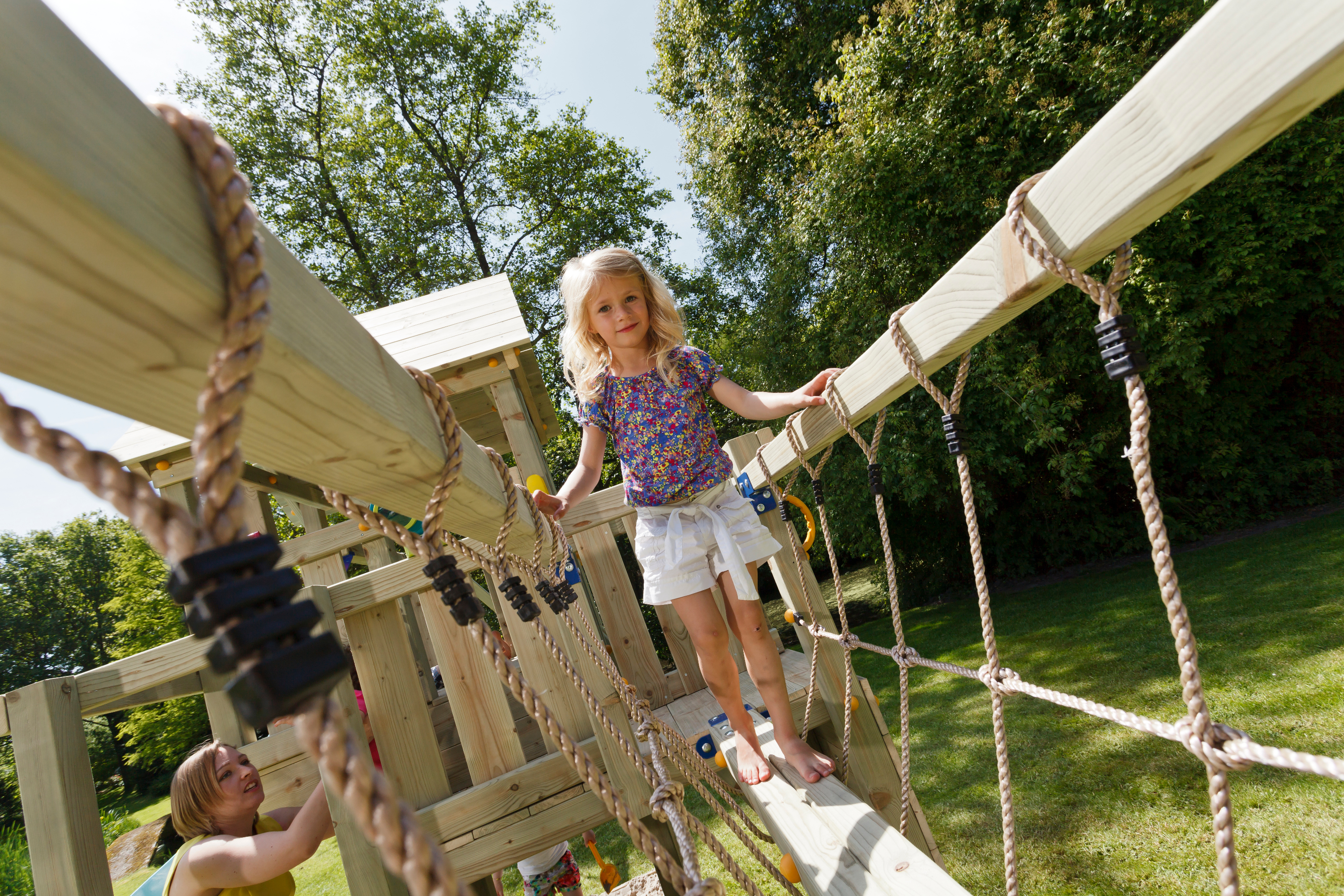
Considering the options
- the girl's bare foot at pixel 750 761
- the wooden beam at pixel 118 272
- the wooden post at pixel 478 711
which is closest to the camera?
the wooden beam at pixel 118 272

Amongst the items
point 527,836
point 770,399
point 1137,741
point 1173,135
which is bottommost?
point 1137,741

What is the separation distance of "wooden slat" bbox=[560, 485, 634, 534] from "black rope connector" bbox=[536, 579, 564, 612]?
35.1 inches

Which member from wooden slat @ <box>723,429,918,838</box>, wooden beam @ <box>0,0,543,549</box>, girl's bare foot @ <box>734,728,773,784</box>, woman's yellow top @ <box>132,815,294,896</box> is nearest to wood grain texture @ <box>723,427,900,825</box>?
wooden slat @ <box>723,429,918,838</box>

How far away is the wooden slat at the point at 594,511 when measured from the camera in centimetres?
257

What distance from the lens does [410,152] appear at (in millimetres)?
12562

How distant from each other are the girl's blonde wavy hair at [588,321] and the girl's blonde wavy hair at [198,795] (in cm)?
161

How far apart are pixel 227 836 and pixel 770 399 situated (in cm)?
212

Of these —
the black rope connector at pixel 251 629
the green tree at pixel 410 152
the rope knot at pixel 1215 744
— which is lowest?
the rope knot at pixel 1215 744

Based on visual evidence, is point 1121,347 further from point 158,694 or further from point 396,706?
point 158,694

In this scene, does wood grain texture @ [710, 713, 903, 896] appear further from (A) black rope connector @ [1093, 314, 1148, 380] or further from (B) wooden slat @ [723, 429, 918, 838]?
(A) black rope connector @ [1093, 314, 1148, 380]

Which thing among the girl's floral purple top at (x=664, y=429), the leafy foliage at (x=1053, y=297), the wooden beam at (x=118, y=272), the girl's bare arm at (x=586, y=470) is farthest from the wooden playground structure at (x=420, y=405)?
the leafy foliage at (x=1053, y=297)

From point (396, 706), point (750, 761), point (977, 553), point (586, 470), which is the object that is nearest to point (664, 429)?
point (586, 470)

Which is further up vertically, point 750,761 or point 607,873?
point 750,761

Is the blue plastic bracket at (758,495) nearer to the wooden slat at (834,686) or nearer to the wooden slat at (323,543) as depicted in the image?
the wooden slat at (834,686)
